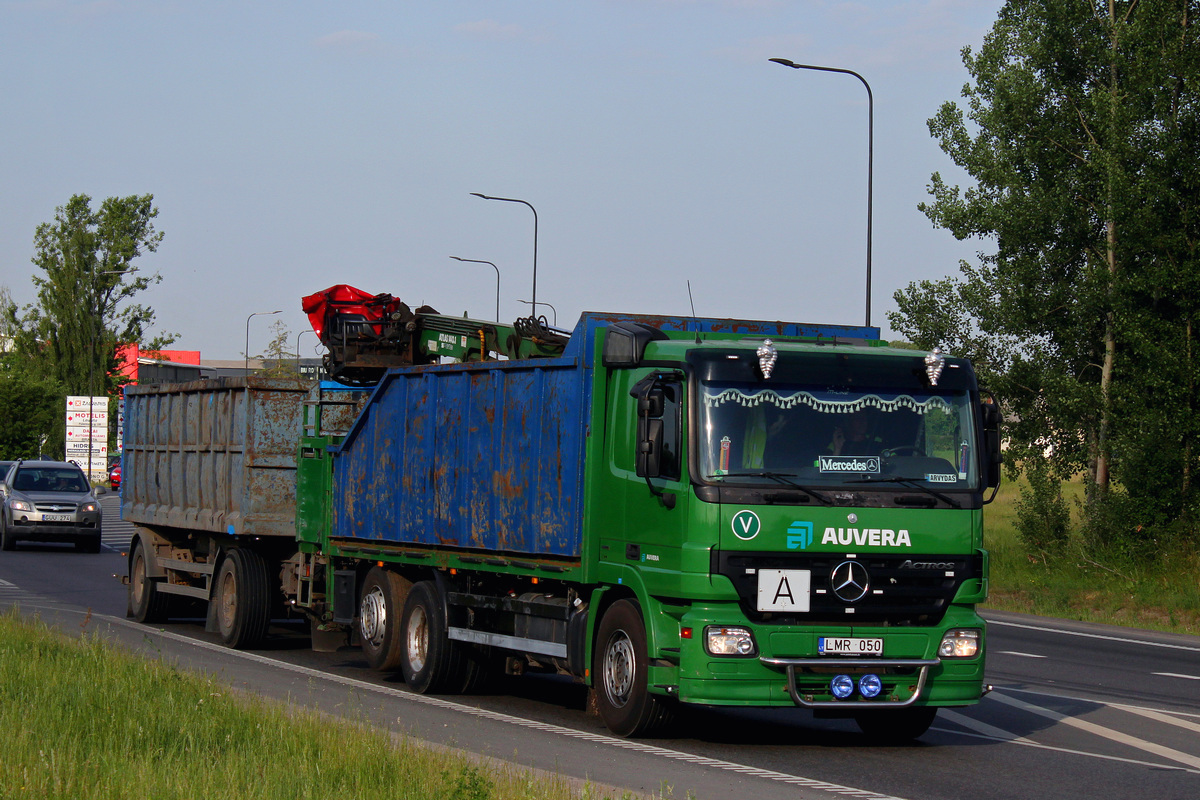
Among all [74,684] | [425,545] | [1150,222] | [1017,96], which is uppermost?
[1017,96]

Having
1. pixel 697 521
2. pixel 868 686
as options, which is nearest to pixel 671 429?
pixel 697 521

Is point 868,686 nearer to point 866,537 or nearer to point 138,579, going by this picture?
point 866,537

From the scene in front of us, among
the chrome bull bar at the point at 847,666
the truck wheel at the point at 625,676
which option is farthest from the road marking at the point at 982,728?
the truck wheel at the point at 625,676

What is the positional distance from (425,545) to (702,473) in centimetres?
415

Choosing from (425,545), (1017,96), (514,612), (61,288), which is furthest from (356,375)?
(61,288)

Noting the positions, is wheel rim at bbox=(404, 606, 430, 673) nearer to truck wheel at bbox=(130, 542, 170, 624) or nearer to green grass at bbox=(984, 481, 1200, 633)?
truck wheel at bbox=(130, 542, 170, 624)

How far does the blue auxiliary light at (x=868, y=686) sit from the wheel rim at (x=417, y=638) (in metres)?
4.46

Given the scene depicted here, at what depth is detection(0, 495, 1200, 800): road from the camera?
922 centimetres

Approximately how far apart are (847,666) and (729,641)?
827 mm

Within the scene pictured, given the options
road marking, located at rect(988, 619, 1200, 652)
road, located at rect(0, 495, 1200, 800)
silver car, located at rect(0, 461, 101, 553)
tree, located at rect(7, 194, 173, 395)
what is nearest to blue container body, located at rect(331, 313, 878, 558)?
road, located at rect(0, 495, 1200, 800)

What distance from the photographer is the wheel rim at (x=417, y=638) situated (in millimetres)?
13398

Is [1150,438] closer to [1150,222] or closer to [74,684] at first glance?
[1150,222]

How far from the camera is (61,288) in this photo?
75375 mm

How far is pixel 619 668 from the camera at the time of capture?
1083 centimetres
